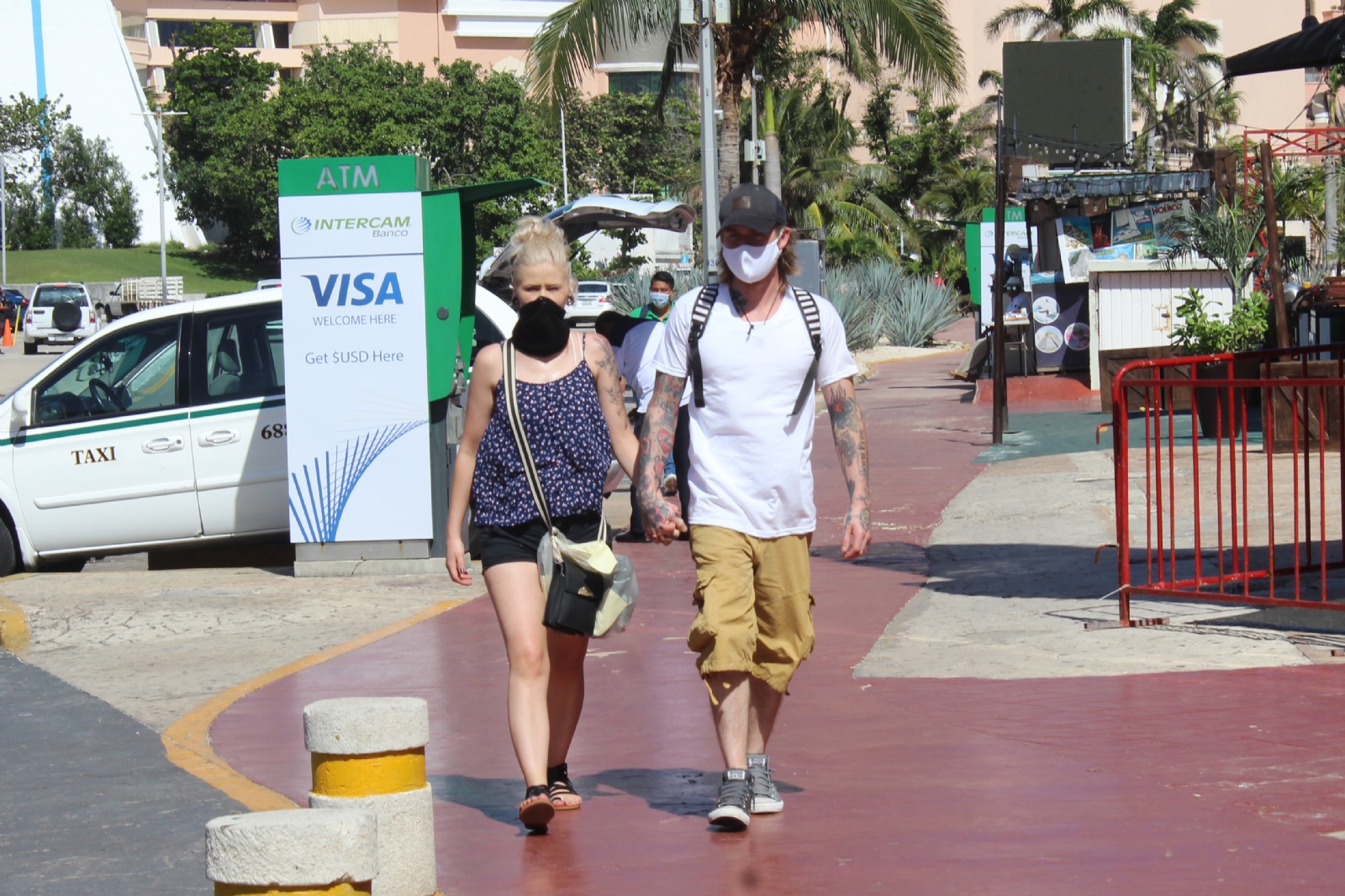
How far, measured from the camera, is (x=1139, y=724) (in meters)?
5.83

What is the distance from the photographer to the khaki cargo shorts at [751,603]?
466cm

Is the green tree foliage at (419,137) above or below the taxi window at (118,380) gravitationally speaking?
above

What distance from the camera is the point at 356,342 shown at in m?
10.2

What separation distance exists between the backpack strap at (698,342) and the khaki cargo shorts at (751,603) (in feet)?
1.37

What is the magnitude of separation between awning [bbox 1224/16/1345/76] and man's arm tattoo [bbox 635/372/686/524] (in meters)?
4.78

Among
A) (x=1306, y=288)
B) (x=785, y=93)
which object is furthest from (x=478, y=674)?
(x=785, y=93)

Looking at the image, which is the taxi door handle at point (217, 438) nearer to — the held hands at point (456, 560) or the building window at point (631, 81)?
the held hands at point (456, 560)

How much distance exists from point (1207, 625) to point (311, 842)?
5634mm

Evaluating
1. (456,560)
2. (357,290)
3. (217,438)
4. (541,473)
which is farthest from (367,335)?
(541,473)

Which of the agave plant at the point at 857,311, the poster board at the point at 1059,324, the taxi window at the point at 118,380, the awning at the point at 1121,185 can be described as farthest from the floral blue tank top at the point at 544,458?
the agave plant at the point at 857,311

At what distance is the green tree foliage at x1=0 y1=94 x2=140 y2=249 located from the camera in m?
79.0

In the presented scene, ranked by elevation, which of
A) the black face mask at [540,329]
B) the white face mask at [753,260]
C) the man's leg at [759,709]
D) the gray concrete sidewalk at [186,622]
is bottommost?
the gray concrete sidewalk at [186,622]

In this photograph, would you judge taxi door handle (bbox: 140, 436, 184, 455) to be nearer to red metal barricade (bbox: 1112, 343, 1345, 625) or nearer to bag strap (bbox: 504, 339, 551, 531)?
red metal barricade (bbox: 1112, 343, 1345, 625)

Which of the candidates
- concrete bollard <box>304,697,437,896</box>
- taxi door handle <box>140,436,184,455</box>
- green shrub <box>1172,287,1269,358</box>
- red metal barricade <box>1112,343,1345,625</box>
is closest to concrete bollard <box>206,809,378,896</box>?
concrete bollard <box>304,697,437,896</box>
